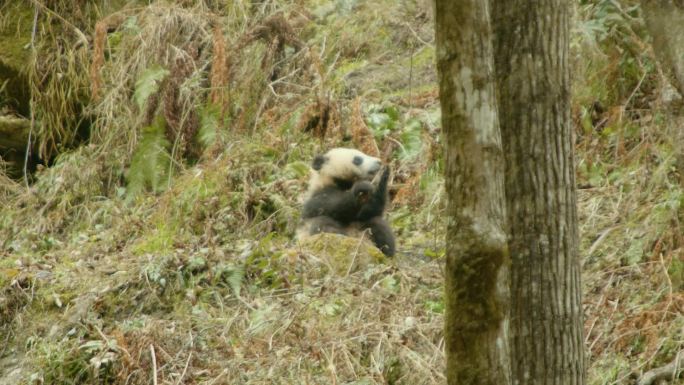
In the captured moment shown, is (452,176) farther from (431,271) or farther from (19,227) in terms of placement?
(19,227)

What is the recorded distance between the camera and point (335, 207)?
886 cm

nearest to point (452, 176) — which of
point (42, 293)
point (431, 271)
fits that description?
point (431, 271)

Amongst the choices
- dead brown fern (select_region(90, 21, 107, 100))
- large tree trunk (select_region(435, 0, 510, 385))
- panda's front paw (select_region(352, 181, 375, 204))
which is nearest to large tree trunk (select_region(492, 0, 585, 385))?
large tree trunk (select_region(435, 0, 510, 385))

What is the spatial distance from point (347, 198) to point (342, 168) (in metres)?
0.47

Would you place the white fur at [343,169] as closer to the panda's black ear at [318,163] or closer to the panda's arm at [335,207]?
the panda's black ear at [318,163]

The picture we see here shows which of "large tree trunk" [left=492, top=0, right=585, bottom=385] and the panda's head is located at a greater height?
"large tree trunk" [left=492, top=0, right=585, bottom=385]

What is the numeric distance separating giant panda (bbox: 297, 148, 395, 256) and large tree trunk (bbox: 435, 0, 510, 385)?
16.5 ft

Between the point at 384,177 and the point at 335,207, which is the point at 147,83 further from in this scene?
the point at 384,177

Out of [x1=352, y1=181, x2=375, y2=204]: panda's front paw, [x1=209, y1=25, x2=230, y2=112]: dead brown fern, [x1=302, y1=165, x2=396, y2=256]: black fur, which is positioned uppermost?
[x1=209, y1=25, x2=230, y2=112]: dead brown fern

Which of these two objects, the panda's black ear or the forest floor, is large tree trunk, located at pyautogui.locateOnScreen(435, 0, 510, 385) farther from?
the panda's black ear

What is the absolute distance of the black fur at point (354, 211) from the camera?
8648mm

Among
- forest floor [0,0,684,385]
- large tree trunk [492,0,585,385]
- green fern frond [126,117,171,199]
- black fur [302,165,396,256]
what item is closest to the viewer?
large tree trunk [492,0,585,385]

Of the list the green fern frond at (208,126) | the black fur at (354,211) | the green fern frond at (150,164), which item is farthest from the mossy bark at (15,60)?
the black fur at (354,211)

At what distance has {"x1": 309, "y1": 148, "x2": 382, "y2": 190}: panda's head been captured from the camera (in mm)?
9164
